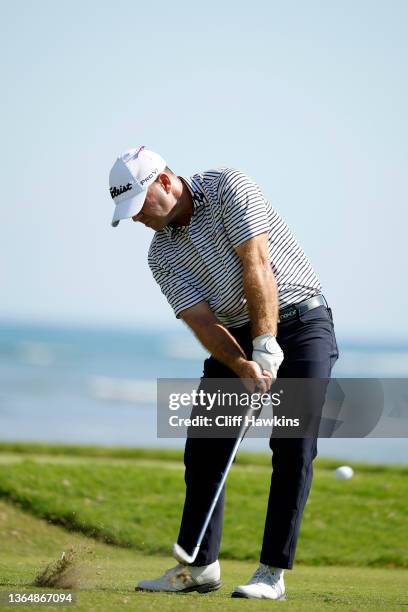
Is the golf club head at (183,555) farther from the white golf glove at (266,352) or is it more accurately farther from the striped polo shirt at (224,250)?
the striped polo shirt at (224,250)

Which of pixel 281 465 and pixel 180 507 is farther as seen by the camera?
pixel 180 507

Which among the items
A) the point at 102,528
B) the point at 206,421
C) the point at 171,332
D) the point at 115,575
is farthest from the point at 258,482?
the point at 171,332

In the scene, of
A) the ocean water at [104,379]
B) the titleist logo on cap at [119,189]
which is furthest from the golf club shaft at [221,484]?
the ocean water at [104,379]

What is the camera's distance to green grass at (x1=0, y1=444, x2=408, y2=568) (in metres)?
7.36

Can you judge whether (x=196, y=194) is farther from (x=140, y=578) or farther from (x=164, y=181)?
(x=140, y=578)

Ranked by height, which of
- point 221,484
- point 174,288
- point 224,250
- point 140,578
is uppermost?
point 224,250

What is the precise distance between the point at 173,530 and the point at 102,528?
472 mm

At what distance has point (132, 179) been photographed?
15.1 ft

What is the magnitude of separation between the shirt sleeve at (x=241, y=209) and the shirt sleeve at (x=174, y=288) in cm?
33

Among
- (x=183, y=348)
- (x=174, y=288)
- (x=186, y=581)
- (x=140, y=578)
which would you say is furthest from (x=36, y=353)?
(x=186, y=581)

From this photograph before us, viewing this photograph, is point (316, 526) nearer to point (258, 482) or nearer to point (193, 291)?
point (258, 482)

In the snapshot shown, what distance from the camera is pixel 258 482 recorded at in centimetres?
845

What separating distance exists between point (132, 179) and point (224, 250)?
47 centimetres

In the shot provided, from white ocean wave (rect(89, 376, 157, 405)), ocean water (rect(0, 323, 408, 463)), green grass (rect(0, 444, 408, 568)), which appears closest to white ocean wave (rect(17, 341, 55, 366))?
ocean water (rect(0, 323, 408, 463))
